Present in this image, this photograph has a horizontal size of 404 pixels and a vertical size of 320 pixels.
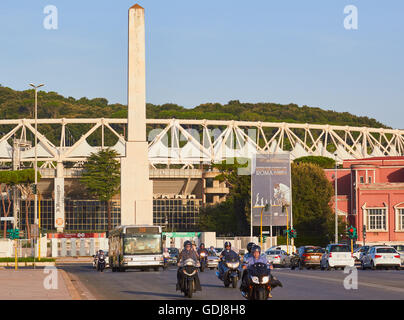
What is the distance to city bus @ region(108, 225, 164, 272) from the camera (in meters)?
48.6

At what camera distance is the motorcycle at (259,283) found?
20.3 metres

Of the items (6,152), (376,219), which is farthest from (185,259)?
(6,152)

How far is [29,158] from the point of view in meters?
157

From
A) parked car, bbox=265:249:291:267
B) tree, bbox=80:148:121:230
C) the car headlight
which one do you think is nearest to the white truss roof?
tree, bbox=80:148:121:230

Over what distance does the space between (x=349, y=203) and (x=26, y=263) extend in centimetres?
5224

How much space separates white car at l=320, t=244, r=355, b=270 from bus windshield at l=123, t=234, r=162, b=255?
9930 millimetres

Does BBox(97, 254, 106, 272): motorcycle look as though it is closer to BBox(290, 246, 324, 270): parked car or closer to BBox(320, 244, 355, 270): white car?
BBox(290, 246, 324, 270): parked car

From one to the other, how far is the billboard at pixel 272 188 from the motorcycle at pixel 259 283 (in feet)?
232

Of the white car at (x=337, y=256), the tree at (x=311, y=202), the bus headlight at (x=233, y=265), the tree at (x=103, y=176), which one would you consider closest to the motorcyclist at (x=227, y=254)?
the bus headlight at (x=233, y=265)

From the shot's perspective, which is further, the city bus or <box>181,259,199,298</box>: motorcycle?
Answer: the city bus

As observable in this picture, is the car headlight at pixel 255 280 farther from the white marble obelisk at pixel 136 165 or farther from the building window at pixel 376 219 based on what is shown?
the building window at pixel 376 219

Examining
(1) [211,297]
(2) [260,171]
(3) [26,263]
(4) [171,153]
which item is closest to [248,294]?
(1) [211,297]

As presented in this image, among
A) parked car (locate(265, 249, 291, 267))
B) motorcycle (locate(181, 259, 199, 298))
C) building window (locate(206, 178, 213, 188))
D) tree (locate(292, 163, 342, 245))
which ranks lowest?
parked car (locate(265, 249, 291, 267))
